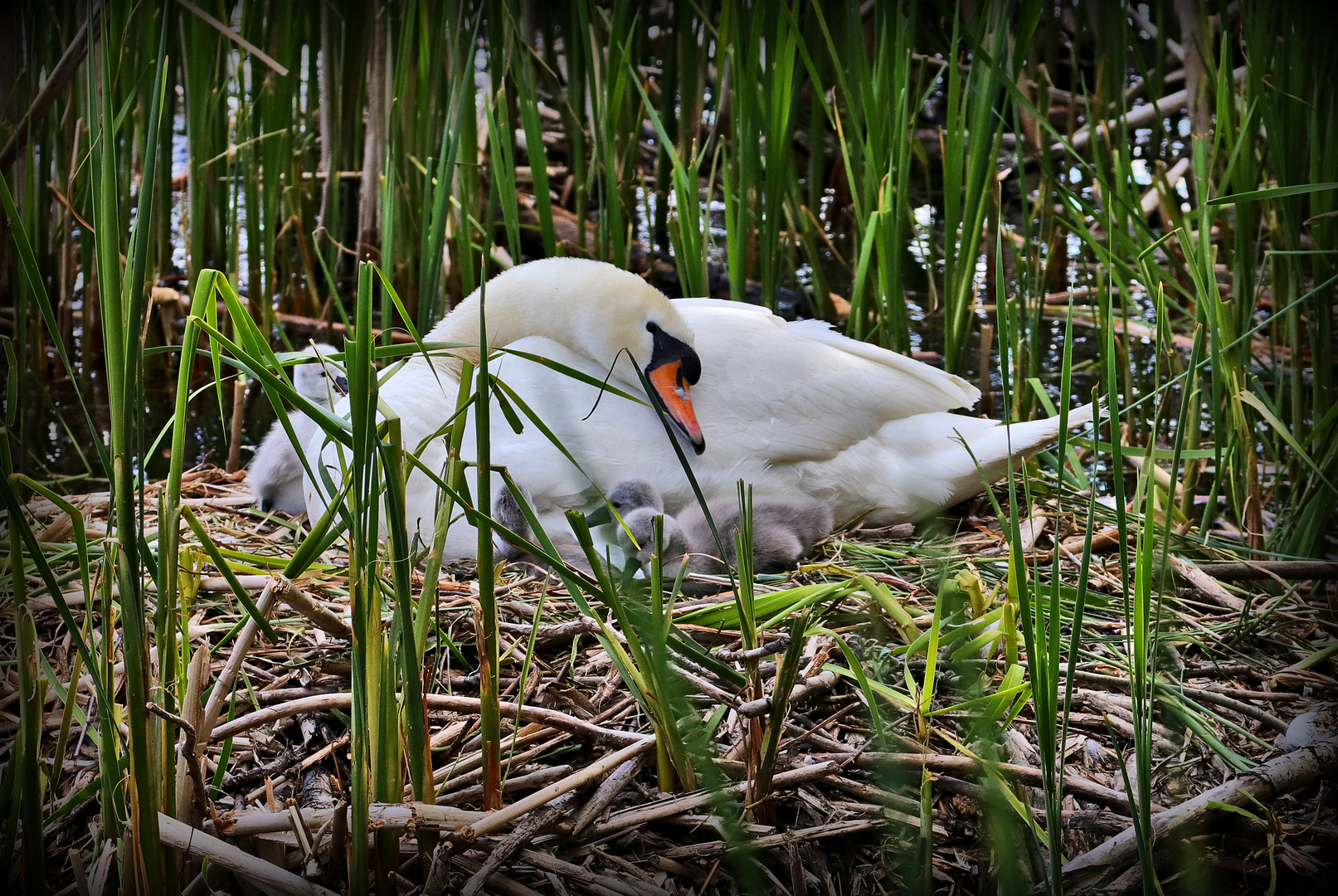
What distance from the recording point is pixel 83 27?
1.02 meters

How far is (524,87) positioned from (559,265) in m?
0.57

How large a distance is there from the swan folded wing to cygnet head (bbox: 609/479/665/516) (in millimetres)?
222

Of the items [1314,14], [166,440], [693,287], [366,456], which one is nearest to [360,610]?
[366,456]

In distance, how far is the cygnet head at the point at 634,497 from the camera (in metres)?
2.40

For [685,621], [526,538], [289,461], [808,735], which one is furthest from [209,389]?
[808,735]

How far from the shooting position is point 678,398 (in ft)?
8.30

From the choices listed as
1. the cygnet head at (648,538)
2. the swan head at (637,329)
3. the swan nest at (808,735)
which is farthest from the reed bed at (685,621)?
the swan head at (637,329)

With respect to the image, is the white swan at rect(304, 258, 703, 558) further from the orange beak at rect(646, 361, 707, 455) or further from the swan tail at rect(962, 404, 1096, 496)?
the swan tail at rect(962, 404, 1096, 496)

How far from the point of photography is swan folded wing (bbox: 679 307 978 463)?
8.61ft

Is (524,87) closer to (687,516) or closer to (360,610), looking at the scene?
(687,516)

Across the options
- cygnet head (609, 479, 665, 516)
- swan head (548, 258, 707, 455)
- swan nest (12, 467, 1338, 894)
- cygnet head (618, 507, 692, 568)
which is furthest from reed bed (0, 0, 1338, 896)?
swan head (548, 258, 707, 455)

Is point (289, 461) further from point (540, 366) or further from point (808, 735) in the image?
point (808, 735)

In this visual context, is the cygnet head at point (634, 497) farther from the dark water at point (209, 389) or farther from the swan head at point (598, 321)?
the dark water at point (209, 389)

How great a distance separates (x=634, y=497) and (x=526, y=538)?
250 millimetres
